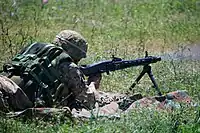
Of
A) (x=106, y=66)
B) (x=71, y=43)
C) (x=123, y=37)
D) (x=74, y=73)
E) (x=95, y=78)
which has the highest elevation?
(x=71, y=43)

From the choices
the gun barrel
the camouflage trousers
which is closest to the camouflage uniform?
the gun barrel

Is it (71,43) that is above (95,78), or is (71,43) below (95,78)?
above

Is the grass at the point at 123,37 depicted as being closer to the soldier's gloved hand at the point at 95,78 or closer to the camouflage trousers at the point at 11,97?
the camouflage trousers at the point at 11,97

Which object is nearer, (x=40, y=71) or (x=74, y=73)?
(x=40, y=71)

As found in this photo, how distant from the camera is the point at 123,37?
13508 millimetres

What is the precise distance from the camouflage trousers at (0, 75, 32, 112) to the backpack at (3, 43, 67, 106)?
15 centimetres

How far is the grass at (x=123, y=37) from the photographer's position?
6234 mm

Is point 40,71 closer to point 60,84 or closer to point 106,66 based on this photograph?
point 60,84

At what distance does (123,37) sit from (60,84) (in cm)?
672

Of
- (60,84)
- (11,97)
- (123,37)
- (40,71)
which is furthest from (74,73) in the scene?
(123,37)

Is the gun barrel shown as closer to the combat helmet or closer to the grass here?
the combat helmet

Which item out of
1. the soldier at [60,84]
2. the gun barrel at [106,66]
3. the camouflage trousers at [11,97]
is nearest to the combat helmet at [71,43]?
the soldier at [60,84]

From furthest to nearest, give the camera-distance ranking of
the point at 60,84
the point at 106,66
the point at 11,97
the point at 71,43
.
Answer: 1. the point at 106,66
2. the point at 71,43
3. the point at 60,84
4. the point at 11,97

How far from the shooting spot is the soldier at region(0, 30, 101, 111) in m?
6.66
